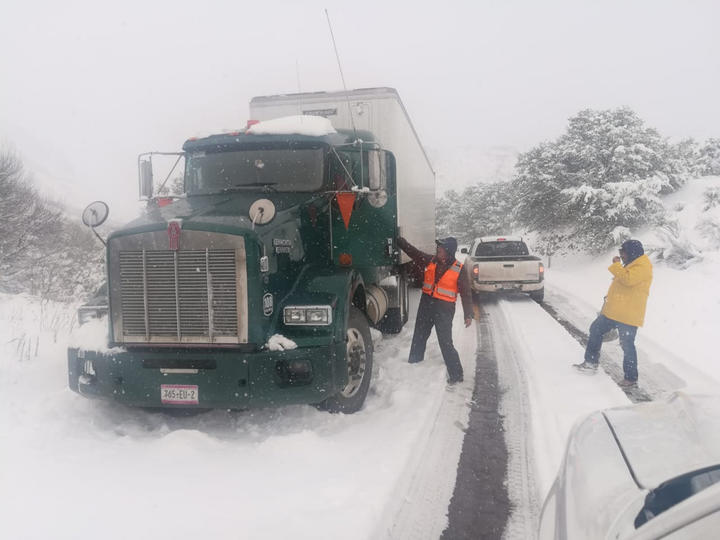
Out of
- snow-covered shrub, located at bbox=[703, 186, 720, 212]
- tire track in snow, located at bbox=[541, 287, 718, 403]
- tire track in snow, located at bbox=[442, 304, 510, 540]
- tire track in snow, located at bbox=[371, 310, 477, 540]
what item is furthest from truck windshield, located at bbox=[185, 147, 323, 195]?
snow-covered shrub, located at bbox=[703, 186, 720, 212]

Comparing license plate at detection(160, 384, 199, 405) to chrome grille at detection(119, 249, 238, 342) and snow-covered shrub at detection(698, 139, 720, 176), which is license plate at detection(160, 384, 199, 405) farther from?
snow-covered shrub at detection(698, 139, 720, 176)

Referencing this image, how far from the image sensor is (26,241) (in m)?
22.2

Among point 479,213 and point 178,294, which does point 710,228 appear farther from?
point 479,213

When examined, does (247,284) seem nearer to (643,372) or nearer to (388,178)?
(388,178)

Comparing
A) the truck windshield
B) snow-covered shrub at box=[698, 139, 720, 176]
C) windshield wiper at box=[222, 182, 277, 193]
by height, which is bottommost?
windshield wiper at box=[222, 182, 277, 193]

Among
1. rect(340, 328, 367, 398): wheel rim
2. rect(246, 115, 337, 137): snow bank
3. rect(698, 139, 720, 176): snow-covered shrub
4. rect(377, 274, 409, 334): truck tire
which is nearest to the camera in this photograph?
rect(340, 328, 367, 398): wheel rim

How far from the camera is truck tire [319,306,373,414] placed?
187 inches

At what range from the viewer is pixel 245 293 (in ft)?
13.5

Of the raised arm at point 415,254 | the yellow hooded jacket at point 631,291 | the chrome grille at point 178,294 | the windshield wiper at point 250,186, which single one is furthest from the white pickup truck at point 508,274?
the chrome grille at point 178,294

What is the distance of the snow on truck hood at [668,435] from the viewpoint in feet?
5.86

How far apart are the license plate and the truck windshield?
7.84ft

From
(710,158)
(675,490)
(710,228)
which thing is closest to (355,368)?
(675,490)

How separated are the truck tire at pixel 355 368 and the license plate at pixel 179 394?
1.20m

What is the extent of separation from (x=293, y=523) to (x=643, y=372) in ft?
16.6
